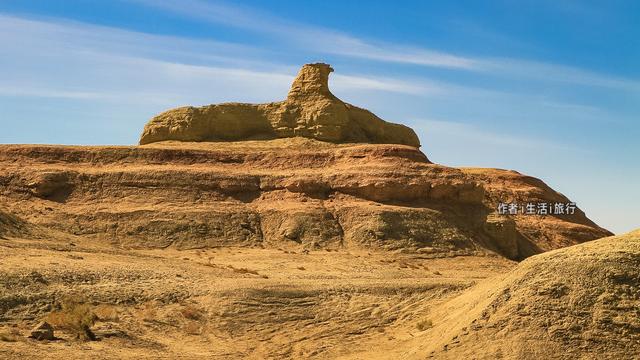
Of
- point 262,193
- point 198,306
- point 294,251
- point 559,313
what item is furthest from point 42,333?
point 262,193

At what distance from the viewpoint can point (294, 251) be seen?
38.4 m

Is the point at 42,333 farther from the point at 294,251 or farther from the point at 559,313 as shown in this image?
the point at 294,251

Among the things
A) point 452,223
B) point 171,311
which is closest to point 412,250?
point 452,223

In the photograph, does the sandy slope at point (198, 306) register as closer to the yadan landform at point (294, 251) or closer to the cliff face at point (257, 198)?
→ the yadan landform at point (294, 251)

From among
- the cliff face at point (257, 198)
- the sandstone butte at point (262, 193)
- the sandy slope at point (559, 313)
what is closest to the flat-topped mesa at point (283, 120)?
the sandstone butte at point (262, 193)

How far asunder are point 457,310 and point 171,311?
8133 millimetres

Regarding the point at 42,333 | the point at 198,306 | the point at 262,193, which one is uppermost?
the point at 262,193

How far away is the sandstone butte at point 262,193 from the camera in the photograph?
130 feet

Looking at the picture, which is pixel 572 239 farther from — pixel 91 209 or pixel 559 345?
pixel 559 345

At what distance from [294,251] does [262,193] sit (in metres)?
6.05

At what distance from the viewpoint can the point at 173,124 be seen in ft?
170

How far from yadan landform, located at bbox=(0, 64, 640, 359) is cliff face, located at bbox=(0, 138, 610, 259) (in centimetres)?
11

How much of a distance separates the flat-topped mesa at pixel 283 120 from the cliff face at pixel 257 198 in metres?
2.81

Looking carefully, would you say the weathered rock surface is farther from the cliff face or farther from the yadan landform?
the cliff face
